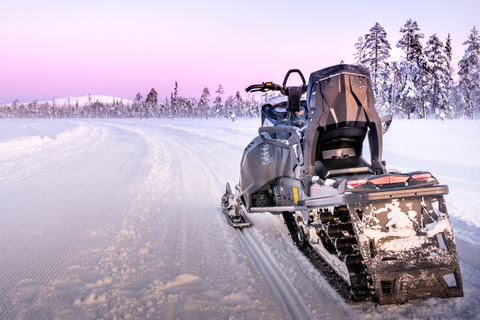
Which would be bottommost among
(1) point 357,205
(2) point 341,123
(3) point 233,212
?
(3) point 233,212

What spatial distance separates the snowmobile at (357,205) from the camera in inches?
88.7

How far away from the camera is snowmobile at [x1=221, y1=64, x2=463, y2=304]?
225 cm

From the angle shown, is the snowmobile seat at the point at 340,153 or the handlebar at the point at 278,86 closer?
the snowmobile seat at the point at 340,153

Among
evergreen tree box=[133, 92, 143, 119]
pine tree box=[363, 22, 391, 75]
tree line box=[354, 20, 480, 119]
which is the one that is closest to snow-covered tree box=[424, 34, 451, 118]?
tree line box=[354, 20, 480, 119]

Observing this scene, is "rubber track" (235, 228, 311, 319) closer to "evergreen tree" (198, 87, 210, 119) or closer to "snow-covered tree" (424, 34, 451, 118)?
"snow-covered tree" (424, 34, 451, 118)

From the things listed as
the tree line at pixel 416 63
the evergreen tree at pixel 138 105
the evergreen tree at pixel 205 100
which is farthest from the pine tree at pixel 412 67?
the evergreen tree at pixel 138 105

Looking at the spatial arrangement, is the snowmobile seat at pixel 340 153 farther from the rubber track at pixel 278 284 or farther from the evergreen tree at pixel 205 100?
the evergreen tree at pixel 205 100

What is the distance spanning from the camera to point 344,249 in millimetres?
2533

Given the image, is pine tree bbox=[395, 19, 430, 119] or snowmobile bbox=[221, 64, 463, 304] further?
pine tree bbox=[395, 19, 430, 119]

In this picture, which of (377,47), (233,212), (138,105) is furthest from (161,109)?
(233,212)

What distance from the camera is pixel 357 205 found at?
7.80 ft

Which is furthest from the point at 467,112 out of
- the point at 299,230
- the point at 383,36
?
the point at 299,230

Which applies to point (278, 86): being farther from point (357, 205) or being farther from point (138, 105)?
point (138, 105)

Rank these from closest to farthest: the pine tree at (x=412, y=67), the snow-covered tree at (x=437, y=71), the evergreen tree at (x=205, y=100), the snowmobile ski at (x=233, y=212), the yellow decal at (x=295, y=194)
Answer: the yellow decal at (x=295, y=194)
the snowmobile ski at (x=233, y=212)
the pine tree at (x=412, y=67)
the snow-covered tree at (x=437, y=71)
the evergreen tree at (x=205, y=100)
